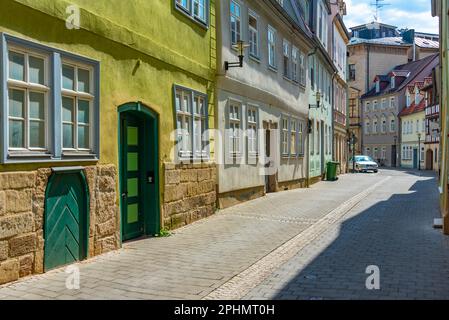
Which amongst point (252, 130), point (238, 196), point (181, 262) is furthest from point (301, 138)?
point (181, 262)

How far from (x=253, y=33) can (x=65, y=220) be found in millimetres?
10742

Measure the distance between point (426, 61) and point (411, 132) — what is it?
9066 millimetres

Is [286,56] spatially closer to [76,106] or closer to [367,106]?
[76,106]

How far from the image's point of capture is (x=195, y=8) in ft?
39.6

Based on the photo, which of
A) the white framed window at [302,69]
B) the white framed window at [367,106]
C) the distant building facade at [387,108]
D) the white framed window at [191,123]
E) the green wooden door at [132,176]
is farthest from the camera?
the white framed window at [367,106]

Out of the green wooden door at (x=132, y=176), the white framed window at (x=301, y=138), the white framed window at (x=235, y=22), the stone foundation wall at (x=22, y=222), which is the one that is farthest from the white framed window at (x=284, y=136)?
the stone foundation wall at (x=22, y=222)

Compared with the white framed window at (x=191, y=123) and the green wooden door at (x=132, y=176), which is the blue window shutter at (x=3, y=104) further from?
the white framed window at (x=191, y=123)

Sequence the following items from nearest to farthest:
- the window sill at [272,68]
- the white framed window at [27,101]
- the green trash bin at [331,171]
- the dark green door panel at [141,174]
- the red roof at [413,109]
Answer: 1. the white framed window at [27,101]
2. the dark green door panel at [141,174]
3. the window sill at [272,68]
4. the green trash bin at [331,171]
5. the red roof at [413,109]

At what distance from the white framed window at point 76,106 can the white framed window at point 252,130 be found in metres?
8.47

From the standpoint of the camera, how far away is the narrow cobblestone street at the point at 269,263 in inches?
237

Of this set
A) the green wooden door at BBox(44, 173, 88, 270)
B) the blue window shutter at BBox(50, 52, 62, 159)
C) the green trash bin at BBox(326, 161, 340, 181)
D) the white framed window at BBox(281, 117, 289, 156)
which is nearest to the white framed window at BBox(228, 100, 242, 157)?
the white framed window at BBox(281, 117, 289, 156)

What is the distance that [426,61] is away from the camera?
61250 millimetres

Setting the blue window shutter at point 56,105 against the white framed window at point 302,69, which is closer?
the blue window shutter at point 56,105

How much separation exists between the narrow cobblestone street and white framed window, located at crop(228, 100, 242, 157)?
232 cm
